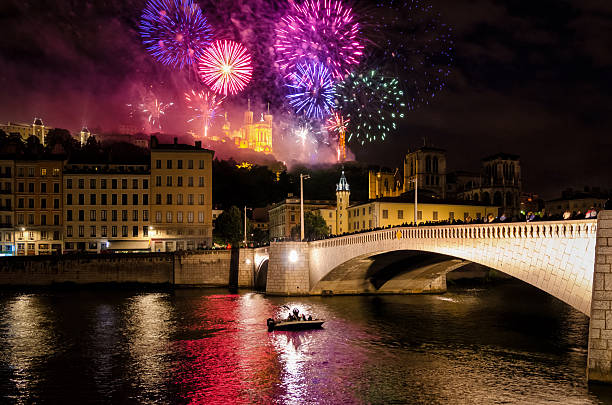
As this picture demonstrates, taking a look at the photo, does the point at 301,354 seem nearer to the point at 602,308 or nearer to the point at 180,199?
the point at 602,308

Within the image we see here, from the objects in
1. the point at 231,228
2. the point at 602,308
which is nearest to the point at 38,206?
the point at 231,228

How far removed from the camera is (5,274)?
253 ft

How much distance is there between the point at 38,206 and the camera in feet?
299

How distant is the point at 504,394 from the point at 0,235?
8755 cm

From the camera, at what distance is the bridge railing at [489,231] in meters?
25.8

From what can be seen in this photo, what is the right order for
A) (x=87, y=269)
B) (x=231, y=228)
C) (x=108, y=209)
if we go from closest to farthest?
(x=87, y=269) → (x=108, y=209) → (x=231, y=228)

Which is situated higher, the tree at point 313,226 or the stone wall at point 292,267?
the tree at point 313,226

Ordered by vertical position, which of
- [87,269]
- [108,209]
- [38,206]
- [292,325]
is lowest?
[87,269]

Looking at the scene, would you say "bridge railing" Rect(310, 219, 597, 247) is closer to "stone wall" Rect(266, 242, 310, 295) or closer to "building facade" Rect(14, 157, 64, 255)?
"stone wall" Rect(266, 242, 310, 295)

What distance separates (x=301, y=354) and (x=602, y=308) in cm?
1722

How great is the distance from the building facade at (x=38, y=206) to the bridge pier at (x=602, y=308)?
84.5 meters

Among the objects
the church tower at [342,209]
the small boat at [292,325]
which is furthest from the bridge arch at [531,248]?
the church tower at [342,209]

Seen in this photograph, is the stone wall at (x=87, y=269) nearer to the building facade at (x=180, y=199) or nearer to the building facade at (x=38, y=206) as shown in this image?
the building facade at (x=180, y=199)

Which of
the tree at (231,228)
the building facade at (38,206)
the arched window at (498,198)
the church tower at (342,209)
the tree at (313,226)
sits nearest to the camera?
the building facade at (38,206)
